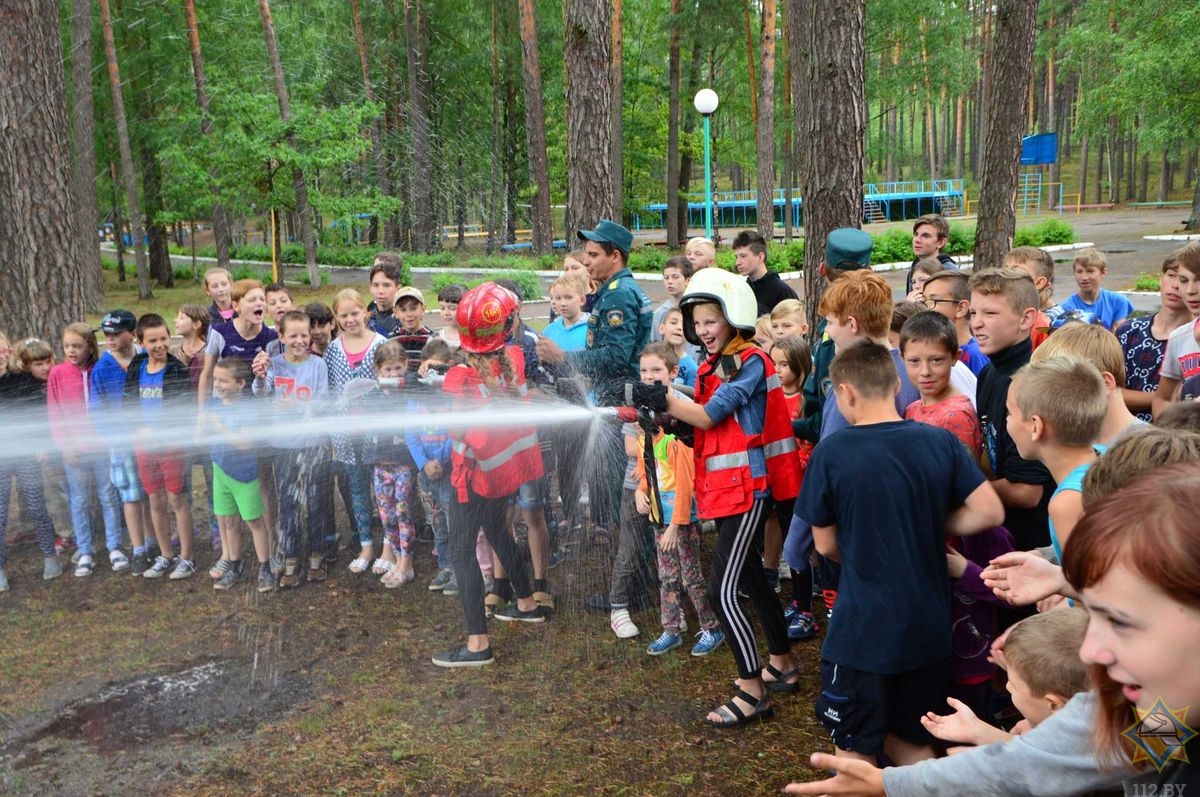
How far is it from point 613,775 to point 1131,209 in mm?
54908

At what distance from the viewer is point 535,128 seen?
31594 millimetres

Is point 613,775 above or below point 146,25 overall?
below

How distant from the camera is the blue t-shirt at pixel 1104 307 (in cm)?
675

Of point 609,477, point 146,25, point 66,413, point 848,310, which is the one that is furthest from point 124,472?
point 146,25

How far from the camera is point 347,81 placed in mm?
35906

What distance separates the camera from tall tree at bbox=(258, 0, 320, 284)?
2669cm

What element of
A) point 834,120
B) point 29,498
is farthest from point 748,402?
point 29,498

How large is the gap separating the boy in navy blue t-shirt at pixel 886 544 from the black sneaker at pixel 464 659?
236cm

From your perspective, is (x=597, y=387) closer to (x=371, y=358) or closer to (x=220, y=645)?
(x=371, y=358)

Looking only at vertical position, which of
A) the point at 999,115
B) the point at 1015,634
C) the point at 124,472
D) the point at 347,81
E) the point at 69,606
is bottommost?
the point at 69,606

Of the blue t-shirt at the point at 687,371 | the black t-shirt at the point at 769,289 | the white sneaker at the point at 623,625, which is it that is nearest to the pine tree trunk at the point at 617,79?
the black t-shirt at the point at 769,289

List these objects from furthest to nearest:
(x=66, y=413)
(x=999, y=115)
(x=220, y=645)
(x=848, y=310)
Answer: (x=999, y=115) < (x=66, y=413) < (x=220, y=645) < (x=848, y=310)

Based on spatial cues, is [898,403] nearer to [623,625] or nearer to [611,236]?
[623,625]

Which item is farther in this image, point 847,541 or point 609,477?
point 609,477
